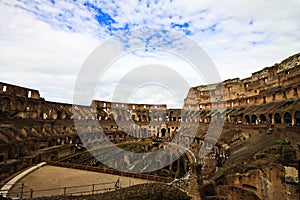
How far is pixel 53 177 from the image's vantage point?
49.1 feet

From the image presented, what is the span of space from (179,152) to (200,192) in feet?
70.7

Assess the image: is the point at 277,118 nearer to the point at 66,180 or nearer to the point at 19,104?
the point at 66,180

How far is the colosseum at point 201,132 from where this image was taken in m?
10.2

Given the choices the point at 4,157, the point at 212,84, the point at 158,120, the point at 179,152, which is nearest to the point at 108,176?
the point at 4,157

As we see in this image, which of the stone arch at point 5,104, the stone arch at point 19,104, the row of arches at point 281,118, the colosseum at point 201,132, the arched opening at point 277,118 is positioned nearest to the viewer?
the colosseum at point 201,132

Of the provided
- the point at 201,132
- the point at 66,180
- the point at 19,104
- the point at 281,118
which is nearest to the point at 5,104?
the point at 19,104

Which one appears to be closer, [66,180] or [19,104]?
[66,180]

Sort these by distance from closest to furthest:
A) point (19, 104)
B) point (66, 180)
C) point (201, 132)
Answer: point (66, 180), point (19, 104), point (201, 132)

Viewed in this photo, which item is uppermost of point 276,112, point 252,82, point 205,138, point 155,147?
point 252,82

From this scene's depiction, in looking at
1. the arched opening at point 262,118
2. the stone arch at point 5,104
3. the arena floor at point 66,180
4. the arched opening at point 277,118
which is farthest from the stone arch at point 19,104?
the arched opening at point 277,118

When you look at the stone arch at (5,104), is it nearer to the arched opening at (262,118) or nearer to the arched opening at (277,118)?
the arched opening at (262,118)

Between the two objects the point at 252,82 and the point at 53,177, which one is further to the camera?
the point at 252,82

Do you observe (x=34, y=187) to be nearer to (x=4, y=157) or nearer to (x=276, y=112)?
(x=4, y=157)

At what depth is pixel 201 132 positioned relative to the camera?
1304 inches
